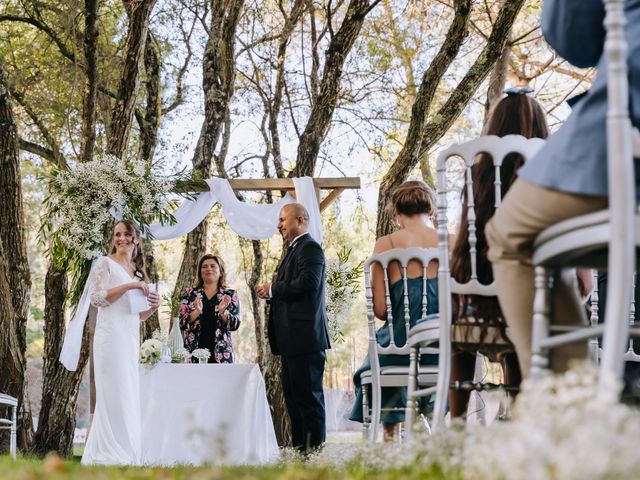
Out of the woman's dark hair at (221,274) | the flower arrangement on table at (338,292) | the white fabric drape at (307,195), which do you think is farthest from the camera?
the white fabric drape at (307,195)

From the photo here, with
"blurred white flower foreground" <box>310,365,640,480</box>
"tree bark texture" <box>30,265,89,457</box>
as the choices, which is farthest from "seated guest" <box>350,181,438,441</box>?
"tree bark texture" <box>30,265,89,457</box>

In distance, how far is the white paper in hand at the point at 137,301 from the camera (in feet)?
24.4

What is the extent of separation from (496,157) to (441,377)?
89 cm

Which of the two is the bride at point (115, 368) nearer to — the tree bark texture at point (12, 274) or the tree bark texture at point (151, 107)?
the tree bark texture at point (12, 274)

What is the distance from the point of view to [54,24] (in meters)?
13.2

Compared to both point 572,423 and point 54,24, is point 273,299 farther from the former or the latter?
point 54,24

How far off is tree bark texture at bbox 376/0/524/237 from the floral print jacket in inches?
105

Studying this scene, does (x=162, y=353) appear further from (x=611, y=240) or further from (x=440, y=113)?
(x=611, y=240)

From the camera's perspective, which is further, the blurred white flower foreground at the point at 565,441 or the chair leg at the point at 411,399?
the chair leg at the point at 411,399

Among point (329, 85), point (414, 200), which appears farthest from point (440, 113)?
point (414, 200)

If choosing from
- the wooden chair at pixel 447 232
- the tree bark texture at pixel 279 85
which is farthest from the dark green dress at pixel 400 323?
the tree bark texture at pixel 279 85

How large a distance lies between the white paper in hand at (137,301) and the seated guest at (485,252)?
398 centimetres

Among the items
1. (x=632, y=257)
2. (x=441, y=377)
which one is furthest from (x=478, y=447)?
(x=441, y=377)

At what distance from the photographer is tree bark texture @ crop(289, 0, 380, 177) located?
11.5 metres
